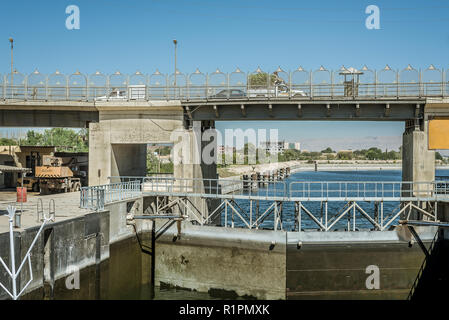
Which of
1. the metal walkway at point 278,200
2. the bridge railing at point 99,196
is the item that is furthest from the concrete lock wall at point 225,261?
the bridge railing at point 99,196

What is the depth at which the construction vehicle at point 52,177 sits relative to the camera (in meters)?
38.4

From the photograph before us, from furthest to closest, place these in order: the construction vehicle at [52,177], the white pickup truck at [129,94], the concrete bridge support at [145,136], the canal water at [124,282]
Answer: the construction vehicle at [52,177] → the white pickup truck at [129,94] → the concrete bridge support at [145,136] → the canal water at [124,282]

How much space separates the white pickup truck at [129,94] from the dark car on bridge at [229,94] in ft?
19.1

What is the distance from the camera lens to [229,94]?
34219 millimetres

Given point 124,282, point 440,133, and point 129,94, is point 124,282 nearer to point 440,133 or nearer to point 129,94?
point 129,94

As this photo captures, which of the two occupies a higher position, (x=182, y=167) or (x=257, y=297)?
(x=182, y=167)

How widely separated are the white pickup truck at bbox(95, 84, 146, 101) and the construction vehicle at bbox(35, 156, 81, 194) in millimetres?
7613

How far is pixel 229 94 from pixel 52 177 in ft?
56.5

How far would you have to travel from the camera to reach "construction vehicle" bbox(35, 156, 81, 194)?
38375 millimetres

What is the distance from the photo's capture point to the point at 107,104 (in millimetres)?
35156

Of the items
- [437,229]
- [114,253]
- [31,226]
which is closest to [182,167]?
[114,253]

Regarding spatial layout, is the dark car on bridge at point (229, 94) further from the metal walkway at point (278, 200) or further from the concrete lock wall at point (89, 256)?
the concrete lock wall at point (89, 256)
